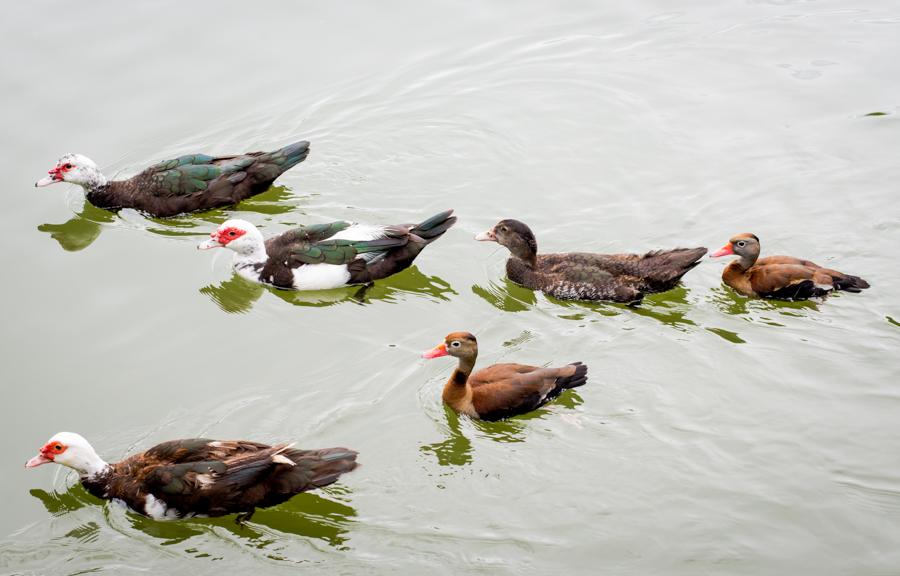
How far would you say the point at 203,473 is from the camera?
8891 millimetres

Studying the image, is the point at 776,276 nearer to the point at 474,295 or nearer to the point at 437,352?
the point at 474,295

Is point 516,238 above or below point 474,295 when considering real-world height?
above

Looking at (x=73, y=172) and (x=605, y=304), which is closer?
(x=605, y=304)

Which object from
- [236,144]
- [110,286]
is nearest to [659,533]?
[110,286]

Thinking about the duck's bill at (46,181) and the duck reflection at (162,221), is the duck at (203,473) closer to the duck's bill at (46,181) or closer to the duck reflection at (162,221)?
the duck reflection at (162,221)

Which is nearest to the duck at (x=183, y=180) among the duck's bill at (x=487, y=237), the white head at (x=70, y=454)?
the duck's bill at (x=487, y=237)

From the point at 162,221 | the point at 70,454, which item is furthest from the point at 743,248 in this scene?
the point at 70,454

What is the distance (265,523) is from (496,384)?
2382mm

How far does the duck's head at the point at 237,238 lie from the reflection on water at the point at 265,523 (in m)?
3.68

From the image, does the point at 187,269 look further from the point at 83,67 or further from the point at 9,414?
the point at 83,67

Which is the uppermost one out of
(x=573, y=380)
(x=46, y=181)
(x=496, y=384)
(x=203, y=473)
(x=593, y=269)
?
(x=46, y=181)

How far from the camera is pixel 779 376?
10.5 meters

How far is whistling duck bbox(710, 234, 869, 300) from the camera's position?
11.3 m

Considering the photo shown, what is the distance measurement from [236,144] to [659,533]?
26.6 feet
